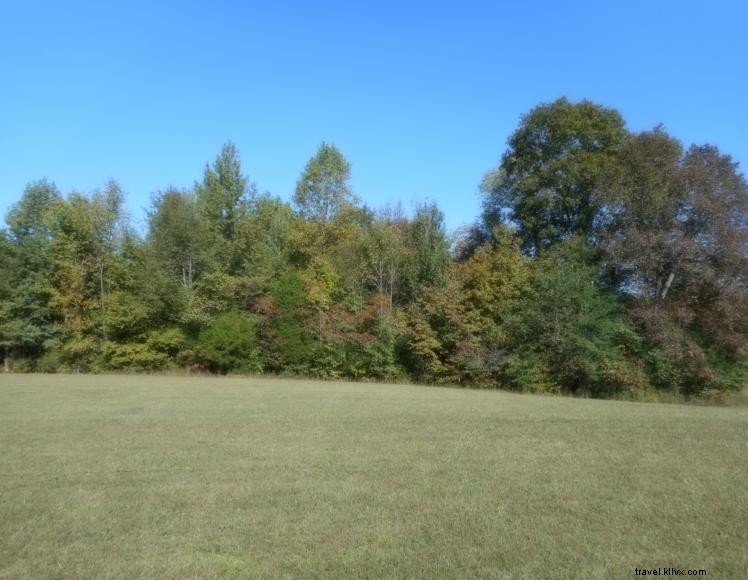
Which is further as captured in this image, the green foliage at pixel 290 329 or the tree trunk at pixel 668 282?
the green foliage at pixel 290 329

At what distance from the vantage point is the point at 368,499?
6934 millimetres

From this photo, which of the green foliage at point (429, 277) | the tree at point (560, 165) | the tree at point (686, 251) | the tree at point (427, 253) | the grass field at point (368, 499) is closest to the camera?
the grass field at point (368, 499)

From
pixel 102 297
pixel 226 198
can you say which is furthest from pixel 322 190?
pixel 102 297

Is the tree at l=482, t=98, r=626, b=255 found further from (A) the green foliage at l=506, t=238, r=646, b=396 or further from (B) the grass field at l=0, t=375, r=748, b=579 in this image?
(B) the grass field at l=0, t=375, r=748, b=579

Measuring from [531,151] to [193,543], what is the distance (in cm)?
3465

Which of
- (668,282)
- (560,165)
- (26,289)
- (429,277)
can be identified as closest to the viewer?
(668,282)

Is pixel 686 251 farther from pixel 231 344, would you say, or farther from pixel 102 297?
pixel 102 297

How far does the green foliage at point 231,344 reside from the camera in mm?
36938

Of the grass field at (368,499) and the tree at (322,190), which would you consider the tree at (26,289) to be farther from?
the grass field at (368,499)

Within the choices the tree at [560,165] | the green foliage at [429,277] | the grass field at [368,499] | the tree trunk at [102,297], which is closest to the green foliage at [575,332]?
the green foliage at [429,277]

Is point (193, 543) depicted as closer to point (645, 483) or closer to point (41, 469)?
point (41, 469)

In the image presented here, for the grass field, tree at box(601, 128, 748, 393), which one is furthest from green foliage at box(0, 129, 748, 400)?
the grass field

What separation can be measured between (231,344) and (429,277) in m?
14.2

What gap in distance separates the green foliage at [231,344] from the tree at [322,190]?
10.4 meters
